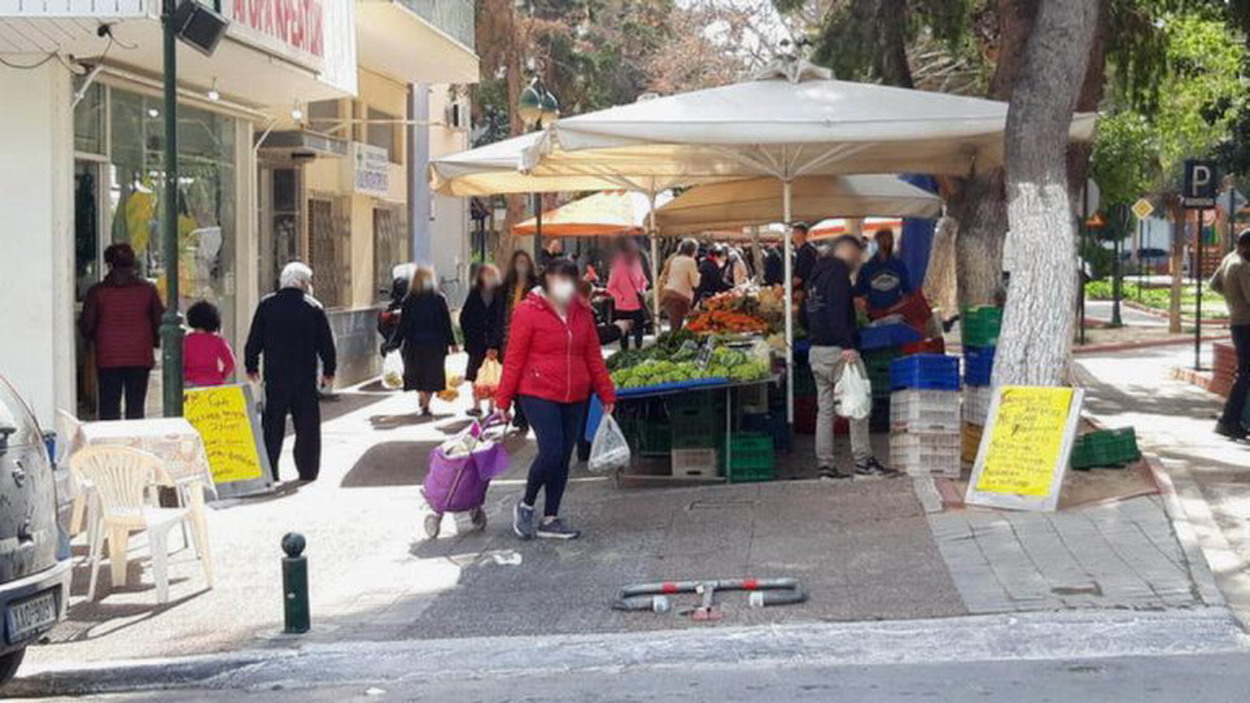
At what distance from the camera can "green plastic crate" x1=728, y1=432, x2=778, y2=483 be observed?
528 inches

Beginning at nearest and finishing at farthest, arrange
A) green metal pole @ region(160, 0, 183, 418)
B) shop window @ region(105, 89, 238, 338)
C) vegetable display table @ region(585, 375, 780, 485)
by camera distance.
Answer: green metal pole @ region(160, 0, 183, 418)
vegetable display table @ region(585, 375, 780, 485)
shop window @ region(105, 89, 238, 338)

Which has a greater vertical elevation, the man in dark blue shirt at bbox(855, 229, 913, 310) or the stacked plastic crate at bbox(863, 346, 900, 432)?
the man in dark blue shirt at bbox(855, 229, 913, 310)

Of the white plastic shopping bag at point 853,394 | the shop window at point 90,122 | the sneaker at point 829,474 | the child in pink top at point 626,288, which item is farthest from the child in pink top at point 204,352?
the child in pink top at point 626,288

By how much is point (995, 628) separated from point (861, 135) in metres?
5.06

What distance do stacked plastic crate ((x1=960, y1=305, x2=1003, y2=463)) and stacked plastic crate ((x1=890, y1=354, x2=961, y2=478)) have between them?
0.69 m

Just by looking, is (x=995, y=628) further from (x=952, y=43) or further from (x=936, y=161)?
(x=952, y=43)

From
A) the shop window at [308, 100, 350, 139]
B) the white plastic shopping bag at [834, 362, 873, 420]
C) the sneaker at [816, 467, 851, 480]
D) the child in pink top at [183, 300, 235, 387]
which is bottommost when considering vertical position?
the sneaker at [816, 467, 851, 480]

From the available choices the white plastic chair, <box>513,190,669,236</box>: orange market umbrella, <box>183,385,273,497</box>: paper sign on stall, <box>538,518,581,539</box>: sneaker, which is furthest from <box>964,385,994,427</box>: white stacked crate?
<box>513,190,669,236</box>: orange market umbrella

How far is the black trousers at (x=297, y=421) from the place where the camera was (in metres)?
14.4

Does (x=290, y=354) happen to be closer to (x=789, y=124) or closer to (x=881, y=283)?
(x=789, y=124)

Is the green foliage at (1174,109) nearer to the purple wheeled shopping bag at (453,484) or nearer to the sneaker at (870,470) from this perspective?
the sneaker at (870,470)

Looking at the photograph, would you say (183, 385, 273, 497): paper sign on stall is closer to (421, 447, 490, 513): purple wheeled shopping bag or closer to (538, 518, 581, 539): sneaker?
(421, 447, 490, 513): purple wheeled shopping bag

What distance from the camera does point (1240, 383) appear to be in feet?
54.2

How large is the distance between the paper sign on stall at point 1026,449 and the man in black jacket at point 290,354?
17.2 feet
